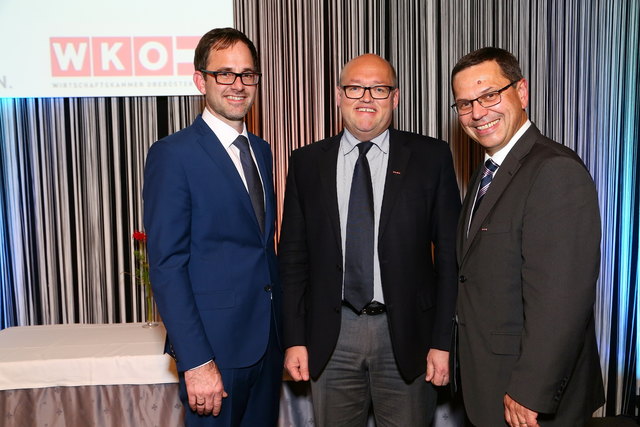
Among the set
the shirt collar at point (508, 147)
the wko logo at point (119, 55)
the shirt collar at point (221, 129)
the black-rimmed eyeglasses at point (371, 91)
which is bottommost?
the shirt collar at point (508, 147)

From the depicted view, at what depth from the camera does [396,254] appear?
1.90 meters

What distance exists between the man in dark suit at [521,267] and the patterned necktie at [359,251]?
328mm

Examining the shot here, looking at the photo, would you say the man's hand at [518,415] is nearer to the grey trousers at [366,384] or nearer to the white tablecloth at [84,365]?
the grey trousers at [366,384]

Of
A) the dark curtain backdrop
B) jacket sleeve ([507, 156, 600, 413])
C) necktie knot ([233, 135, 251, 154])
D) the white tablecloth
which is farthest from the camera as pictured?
the dark curtain backdrop

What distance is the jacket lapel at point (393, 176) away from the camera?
1909mm

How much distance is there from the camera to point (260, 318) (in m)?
1.79

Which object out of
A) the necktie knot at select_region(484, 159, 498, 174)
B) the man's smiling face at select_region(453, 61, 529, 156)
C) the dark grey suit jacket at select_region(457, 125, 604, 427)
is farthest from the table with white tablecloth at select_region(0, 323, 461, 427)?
the man's smiling face at select_region(453, 61, 529, 156)

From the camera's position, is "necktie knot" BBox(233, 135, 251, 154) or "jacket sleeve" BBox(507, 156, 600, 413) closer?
"jacket sleeve" BBox(507, 156, 600, 413)

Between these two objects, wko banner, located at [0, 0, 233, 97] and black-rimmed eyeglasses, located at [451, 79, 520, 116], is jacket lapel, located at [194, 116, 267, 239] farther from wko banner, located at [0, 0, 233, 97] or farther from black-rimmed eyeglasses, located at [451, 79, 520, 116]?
wko banner, located at [0, 0, 233, 97]

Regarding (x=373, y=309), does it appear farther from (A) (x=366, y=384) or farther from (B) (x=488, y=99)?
(B) (x=488, y=99)

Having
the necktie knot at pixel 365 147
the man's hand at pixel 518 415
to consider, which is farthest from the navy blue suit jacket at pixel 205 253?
the man's hand at pixel 518 415

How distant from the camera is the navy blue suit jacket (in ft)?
5.24

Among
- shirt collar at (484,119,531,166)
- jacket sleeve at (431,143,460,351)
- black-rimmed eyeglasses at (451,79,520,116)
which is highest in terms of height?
black-rimmed eyeglasses at (451,79,520,116)

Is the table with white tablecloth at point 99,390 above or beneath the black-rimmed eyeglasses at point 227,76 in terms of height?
beneath
